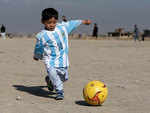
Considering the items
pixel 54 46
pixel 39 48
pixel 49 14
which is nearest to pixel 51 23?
pixel 49 14

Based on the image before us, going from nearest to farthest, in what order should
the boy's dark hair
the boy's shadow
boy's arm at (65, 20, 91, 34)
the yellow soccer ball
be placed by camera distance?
the yellow soccer ball < the boy's dark hair < boy's arm at (65, 20, 91, 34) < the boy's shadow

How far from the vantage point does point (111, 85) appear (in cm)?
920

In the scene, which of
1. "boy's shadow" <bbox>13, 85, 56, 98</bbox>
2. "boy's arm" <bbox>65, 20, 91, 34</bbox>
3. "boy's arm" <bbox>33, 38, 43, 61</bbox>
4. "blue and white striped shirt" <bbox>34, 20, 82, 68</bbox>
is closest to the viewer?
"blue and white striped shirt" <bbox>34, 20, 82, 68</bbox>

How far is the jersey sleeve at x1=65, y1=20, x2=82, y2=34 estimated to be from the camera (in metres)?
7.70

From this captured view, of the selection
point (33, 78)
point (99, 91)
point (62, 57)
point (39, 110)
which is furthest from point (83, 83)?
point (39, 110)

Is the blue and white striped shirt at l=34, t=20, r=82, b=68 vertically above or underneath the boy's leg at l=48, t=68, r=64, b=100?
above

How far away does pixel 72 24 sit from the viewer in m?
7.75

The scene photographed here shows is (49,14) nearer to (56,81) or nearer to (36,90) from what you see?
(56,81)

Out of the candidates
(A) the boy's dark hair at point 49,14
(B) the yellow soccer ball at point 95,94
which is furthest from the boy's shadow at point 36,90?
(A) the boy's dark hair at point 49,14

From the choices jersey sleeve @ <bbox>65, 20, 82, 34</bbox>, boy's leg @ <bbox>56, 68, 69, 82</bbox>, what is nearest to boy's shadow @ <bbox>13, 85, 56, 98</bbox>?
boy's leg @ <bbox>56, 68, 69, 82</bbox>

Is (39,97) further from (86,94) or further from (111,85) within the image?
(111,85)

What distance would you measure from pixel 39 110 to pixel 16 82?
11.4 feet

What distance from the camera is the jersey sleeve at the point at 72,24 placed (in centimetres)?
770

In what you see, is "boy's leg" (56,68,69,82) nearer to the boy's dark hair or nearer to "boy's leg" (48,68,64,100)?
"boy's leg" (48,68,64,100)
